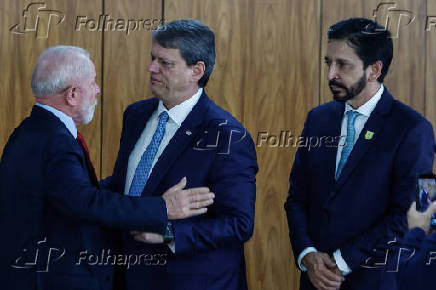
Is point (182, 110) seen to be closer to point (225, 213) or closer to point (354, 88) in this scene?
point (225, 213)

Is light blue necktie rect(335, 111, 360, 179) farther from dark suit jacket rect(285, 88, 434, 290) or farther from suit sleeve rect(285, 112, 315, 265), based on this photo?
suit sleeve rect(285, 112, 315, 265)

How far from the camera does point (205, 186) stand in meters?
2.52

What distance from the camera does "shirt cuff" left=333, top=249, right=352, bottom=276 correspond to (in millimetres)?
2609

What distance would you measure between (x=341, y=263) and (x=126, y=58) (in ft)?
6.37

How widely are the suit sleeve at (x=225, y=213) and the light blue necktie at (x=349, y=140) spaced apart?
0.44 metres

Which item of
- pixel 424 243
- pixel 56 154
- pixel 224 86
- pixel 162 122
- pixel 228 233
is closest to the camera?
pixel 424 243

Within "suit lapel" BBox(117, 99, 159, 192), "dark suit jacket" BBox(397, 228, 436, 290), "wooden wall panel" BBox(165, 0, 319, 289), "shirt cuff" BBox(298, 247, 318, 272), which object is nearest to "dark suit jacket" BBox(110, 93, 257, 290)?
"suit lapel" BBox(117, 99, 159, 192)

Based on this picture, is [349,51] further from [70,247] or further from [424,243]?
[70,247]

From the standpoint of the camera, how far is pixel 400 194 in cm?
254

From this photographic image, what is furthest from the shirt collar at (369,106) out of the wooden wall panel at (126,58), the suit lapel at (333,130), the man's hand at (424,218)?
the wooden wall panel at (126,58)

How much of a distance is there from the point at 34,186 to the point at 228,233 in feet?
2.43

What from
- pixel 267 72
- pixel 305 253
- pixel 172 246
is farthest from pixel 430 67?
pixel 172 246

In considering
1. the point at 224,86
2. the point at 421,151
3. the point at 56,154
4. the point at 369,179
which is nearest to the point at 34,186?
the point at 56,154

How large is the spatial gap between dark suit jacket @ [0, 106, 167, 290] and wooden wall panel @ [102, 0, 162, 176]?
1.51 m
